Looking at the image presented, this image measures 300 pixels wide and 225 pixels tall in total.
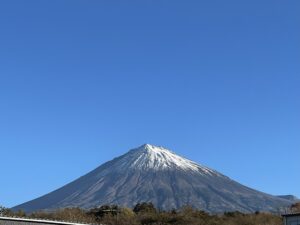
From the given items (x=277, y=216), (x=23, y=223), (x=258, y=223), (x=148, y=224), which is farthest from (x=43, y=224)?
(x=277, y=216)

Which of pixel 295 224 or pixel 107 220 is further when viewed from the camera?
pixel 107 220

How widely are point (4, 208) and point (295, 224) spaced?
56330 millimetres

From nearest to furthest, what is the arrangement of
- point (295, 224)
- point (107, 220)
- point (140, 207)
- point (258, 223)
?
point (295, 224), point (258, 223), point (107, 220), point (140, 207)

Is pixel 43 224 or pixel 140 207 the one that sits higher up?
pixel 140 207

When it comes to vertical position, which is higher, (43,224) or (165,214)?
(165,214)

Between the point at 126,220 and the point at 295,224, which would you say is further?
the point at 126,220

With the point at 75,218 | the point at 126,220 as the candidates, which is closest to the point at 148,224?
the point at 126,220

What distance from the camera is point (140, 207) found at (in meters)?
142

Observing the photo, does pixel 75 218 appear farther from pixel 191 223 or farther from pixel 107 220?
pixel 191 223

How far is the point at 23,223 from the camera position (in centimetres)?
7606

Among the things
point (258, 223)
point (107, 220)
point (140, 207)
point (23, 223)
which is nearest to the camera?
point (23, 223)

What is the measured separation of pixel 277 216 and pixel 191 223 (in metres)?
18.1

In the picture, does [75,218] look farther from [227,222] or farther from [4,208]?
[227,222]

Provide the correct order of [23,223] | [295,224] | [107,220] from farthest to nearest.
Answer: [107,220] < [295,224] < [23,223]
